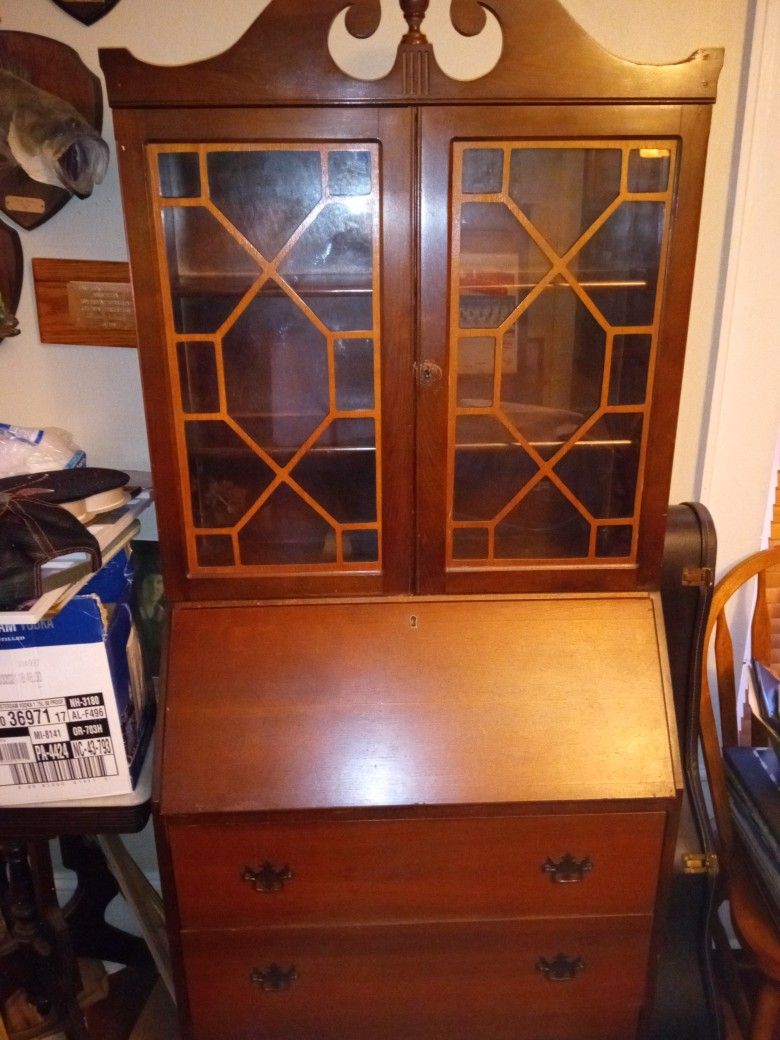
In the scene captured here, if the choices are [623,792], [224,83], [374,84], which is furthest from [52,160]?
[623,792]

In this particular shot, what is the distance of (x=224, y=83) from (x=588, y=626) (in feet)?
3.39

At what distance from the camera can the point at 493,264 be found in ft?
3.76

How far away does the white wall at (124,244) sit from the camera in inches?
54.6

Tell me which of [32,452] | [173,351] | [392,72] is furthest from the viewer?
[32,452]

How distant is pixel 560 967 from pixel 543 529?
2.57 ft

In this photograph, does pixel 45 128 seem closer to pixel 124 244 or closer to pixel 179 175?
pixel 124 244

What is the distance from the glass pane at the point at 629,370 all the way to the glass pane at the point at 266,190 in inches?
21.4

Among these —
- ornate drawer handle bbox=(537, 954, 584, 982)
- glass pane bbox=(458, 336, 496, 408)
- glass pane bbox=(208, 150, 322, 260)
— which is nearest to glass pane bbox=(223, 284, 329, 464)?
glass pane bbox=(208, 150, 322, 260)

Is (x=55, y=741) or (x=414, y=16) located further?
(x=55, y=741)

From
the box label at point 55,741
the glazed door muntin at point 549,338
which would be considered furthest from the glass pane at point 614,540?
the box label at point 55,741

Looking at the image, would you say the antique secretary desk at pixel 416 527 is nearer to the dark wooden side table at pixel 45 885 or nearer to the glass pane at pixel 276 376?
the glass pane at pixel 276 376

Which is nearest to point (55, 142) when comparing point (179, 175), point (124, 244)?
point (124, 244)

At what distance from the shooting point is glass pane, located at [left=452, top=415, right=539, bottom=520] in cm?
122

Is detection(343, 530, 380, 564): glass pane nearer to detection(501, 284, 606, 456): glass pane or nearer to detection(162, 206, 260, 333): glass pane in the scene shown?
detection(501, 284, 606, 456): glass pane
